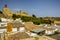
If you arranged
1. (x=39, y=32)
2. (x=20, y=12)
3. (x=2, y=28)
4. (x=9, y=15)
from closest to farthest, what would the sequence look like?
(x=39, y=32) → (x=2, y=28) → (x=9, y=15) → (x=20, y=12)

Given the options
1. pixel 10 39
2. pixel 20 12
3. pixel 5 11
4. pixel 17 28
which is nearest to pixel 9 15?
pixel 5 11

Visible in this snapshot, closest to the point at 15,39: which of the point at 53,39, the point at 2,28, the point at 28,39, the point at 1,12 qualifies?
the point at 28,39

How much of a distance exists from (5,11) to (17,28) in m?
14.7

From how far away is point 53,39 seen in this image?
24.5ft

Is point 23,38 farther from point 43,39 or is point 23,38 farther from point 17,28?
point 17,28

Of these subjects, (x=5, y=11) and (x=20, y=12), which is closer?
(x=5, y=11)

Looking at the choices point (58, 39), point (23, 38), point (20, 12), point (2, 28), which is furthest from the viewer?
point (20, 12)

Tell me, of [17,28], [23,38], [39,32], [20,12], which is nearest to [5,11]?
[20,12]

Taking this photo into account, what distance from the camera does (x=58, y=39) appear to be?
741cm

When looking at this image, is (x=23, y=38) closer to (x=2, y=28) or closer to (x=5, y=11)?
(x=2, y=28)

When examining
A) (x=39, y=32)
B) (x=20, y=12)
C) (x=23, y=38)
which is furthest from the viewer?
(x=20, y=12)

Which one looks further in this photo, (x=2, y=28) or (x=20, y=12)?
(x=20, y=12)

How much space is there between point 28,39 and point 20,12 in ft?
72.8

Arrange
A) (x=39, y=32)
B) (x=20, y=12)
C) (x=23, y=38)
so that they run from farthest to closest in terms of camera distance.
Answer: (x=20, y=12) → (x=39, y=32) → (x=23, y=38)
